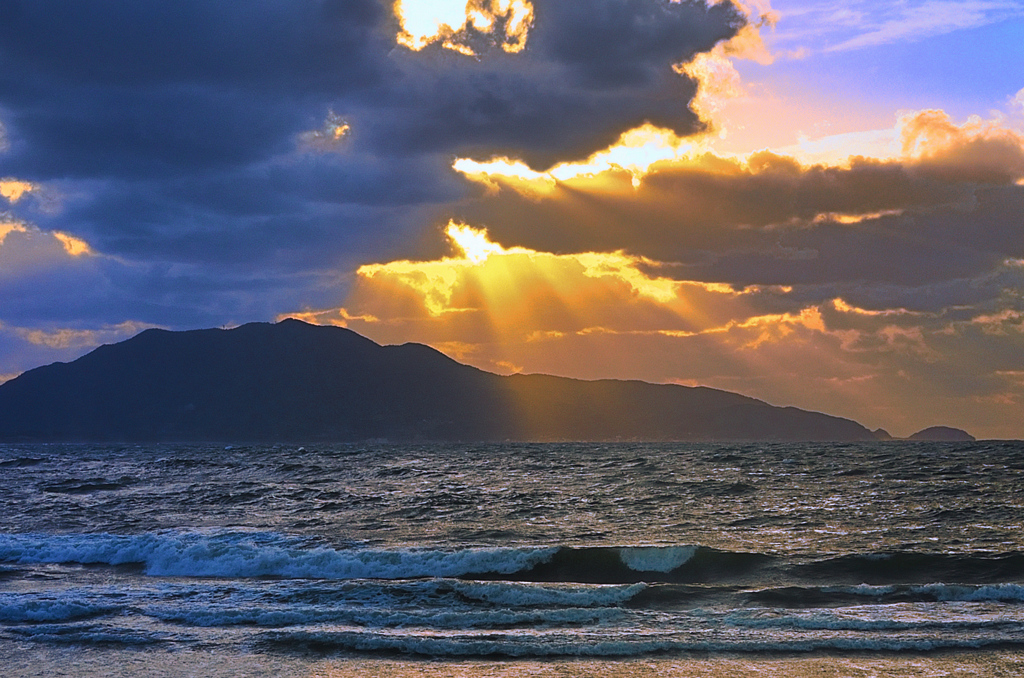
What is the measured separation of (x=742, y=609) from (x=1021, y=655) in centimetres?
752

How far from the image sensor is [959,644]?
2070 cm

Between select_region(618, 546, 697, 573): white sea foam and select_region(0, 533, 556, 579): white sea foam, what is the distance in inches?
120

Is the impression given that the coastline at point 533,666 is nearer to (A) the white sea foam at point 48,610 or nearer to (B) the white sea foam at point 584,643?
(B) the white sea foam at point 584,643

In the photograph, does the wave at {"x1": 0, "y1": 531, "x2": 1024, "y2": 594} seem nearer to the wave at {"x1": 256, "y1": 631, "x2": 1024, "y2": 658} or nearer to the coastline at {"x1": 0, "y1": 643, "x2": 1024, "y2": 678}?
the wave at {"x1": 256, "y1": 631, "x2": 1024, "y2": 658}

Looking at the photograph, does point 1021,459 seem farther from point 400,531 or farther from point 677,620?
point 677,620

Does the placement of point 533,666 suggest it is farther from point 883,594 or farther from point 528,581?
point 883,594

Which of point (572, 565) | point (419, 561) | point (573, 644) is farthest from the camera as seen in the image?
point (419, 561)

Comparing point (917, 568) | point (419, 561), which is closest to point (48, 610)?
point (419, 561)

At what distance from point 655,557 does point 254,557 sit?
1597 cm

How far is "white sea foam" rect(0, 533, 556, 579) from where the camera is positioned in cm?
3384

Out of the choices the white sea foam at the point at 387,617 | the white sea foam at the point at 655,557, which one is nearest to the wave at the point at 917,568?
the white sea foam at the point at 655,557

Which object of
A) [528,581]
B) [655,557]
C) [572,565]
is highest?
[655,557]

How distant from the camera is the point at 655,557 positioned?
113 ft

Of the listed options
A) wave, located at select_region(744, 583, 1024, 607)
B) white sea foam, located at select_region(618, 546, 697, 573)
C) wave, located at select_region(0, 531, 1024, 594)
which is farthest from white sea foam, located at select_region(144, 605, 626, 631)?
white sea foam, located at select_region(618, 546, 697, 573)
